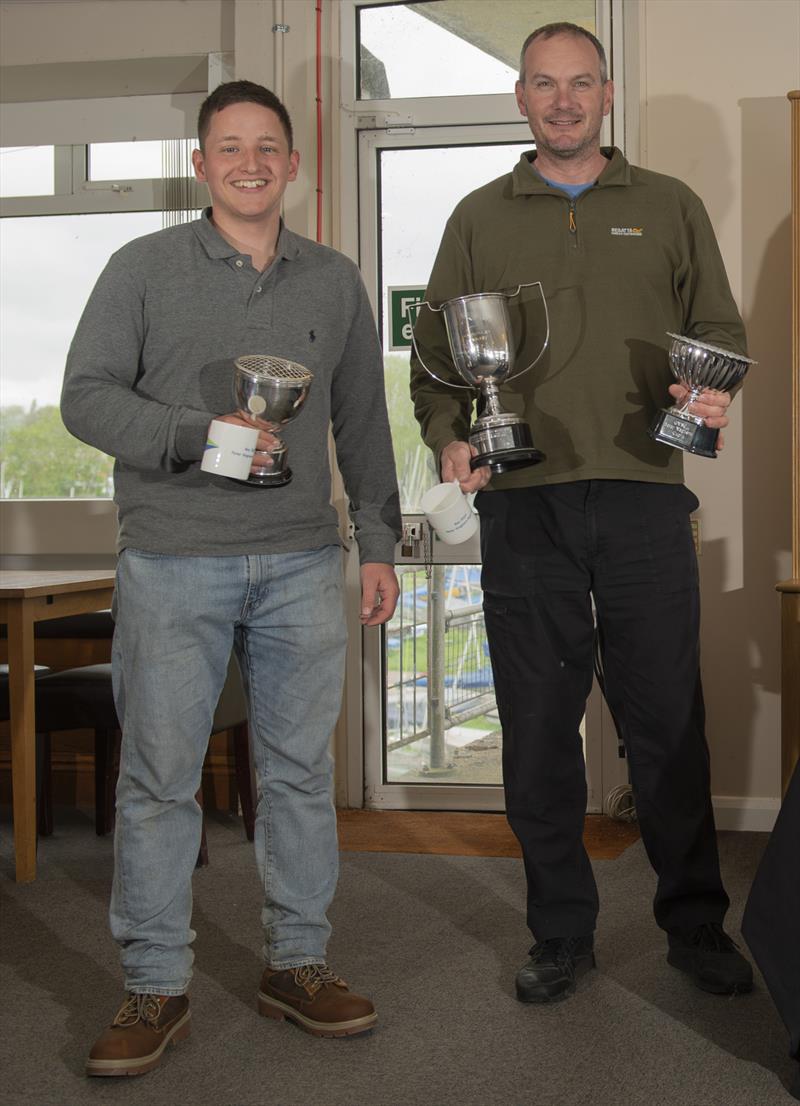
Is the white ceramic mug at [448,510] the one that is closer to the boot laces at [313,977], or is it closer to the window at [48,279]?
the boot laces at [313,977]

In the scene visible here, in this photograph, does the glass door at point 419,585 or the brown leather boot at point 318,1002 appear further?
the glass door at point 419,585

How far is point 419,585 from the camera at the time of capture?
13.3ft

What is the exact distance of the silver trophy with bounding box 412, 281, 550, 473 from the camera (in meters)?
2.04

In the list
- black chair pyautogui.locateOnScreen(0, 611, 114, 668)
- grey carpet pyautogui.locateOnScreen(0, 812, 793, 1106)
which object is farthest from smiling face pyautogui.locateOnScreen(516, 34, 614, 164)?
black chair pyautogui.locateOnScreen(0, 611, 114, 668)

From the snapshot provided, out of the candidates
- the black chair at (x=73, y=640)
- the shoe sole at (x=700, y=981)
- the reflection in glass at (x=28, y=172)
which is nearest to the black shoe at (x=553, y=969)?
the shoe sole at (x=700, y=981)

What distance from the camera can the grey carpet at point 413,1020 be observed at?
183 cm

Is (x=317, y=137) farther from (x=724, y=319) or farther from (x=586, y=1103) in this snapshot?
(x=586, y=1103)

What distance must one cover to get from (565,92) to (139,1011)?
175 cm

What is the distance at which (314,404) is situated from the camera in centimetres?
204

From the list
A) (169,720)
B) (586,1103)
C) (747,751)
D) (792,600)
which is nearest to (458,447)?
(169,720)

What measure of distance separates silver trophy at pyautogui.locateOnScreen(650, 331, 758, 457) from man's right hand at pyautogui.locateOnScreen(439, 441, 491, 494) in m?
0.31

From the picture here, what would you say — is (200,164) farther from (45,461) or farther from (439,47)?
(45,461)

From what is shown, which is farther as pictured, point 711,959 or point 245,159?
point 711,959

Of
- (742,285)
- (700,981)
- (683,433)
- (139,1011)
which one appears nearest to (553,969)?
(700,981)
